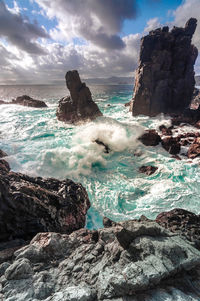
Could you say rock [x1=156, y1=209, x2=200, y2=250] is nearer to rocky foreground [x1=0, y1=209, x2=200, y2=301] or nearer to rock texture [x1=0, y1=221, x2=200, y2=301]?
rocky foreground [x1=0, y1=209, x2=200, y2=301]

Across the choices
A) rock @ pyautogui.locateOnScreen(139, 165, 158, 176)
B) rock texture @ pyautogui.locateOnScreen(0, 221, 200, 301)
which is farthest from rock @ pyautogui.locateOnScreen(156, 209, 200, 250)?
rock @ pyautogui.locateOnScreen(139, 165, 158, 176)

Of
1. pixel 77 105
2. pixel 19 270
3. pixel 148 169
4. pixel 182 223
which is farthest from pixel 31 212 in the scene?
pixel 77 105

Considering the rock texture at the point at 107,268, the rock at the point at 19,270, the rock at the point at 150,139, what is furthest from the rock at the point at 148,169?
the rock at the point at 19,270

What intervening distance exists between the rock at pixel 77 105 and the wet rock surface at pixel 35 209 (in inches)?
928

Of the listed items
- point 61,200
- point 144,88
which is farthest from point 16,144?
point 144,88

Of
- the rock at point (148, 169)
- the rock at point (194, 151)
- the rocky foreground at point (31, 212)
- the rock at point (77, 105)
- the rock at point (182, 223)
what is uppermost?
the rock at point (77, 105)

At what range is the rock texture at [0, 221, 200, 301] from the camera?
3.34 m

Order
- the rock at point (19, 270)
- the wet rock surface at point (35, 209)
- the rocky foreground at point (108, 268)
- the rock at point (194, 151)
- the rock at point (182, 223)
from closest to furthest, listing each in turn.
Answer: the rocky foreground at point (108, 268), the rock at point (19, 270), the wet rock surface at point (35, 209), the rock at point (182, 223), the rock at point (194, 151)

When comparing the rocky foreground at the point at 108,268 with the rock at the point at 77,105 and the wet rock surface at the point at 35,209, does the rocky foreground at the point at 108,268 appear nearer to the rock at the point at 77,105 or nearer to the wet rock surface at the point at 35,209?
the wet rock surface at the point at 35,209

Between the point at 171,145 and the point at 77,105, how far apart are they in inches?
873

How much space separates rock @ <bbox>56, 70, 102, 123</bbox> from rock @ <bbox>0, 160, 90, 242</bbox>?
23.6m

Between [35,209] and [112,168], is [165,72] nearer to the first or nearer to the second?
[112,168]

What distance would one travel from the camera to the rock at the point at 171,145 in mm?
18422

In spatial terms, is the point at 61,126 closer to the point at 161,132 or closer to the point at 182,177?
the point at 161,132
